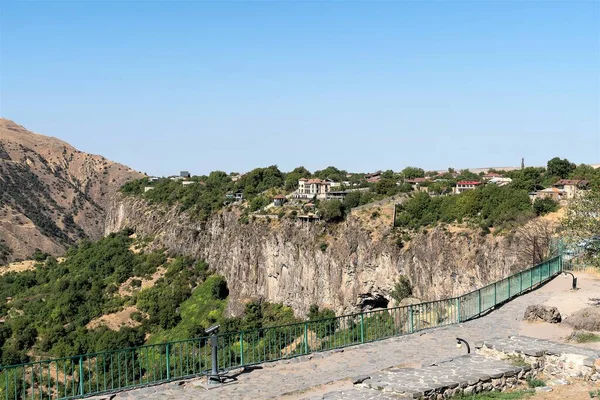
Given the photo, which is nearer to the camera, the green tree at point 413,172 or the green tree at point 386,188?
the green tree at point 386,188

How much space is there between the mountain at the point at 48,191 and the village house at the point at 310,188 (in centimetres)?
5364

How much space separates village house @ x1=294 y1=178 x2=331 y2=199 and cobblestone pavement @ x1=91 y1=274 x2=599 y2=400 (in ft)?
171

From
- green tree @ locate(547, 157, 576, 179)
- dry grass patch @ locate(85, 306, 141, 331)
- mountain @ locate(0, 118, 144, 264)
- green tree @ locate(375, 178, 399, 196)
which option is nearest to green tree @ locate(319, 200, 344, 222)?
green tree @ locate(375, 178, 399, 196)

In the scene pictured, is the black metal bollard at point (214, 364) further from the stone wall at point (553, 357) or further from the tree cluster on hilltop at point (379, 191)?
the tree cluster on hilltop at point (379, 191)

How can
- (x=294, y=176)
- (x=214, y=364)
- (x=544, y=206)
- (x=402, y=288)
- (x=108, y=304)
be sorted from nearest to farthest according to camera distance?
(x=214, y=364)
(x=544, y=206)
(x=402, y=288)
(x=108, y=304)
(x=294, y=176)

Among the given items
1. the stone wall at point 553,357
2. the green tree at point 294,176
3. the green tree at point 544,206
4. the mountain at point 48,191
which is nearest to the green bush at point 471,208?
the green tree at point 544,206

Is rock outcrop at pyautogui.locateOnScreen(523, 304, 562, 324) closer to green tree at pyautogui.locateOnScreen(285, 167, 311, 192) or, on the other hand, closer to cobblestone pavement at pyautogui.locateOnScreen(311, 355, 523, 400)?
cobblestone pavement at pyautogui.locateOnScreen(311, 355, 523, 400)

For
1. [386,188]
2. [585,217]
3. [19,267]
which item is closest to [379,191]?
[386,188]

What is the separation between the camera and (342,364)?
14.0 metres

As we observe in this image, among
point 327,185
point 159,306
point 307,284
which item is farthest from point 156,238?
point 307,284

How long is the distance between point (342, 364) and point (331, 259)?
141 ft

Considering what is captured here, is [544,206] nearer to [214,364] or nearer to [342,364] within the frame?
[342,364]

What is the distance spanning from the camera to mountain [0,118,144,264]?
112 m

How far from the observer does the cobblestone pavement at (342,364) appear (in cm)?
1196
